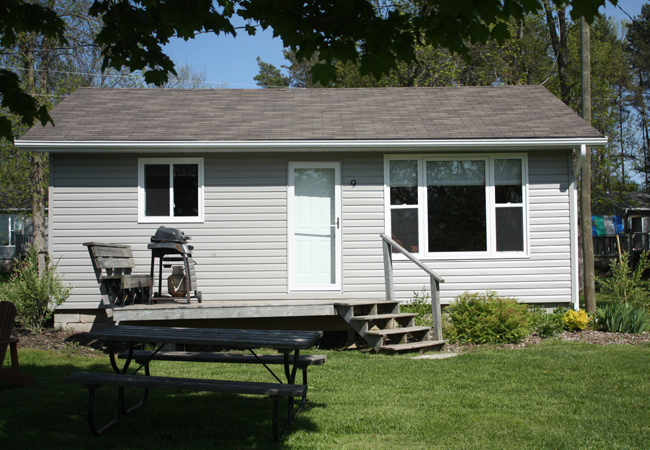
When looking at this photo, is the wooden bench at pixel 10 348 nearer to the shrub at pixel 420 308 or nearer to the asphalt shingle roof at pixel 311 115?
the asphalt shingle roof at pixel 311 115

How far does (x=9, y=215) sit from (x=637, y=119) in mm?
37320

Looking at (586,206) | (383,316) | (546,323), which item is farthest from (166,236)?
(586,206)

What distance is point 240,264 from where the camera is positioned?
923 centimetres

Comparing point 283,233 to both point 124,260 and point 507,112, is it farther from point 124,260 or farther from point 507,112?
point 507,112

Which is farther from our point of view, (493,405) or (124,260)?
(124,260)

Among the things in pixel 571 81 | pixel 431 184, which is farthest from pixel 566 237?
→ pixel 571 81

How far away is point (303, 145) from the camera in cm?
897

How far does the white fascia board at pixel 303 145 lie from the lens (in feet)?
28.9

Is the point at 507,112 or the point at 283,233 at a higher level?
the point at 507,112

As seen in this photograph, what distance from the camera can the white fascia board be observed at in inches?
347

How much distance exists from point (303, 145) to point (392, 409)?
16.6ft

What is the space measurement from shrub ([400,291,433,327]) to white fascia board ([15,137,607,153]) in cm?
242

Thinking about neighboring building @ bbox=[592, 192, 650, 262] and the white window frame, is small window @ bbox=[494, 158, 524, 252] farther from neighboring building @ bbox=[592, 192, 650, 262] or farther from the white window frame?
neighboring building @ bbox=[592, 192, 650, 262]

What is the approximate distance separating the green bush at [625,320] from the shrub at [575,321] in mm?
288
